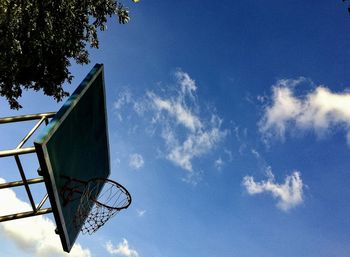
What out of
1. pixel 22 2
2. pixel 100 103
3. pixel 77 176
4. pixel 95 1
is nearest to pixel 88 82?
pixel 100 103

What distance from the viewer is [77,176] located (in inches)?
313

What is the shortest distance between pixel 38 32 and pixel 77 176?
13.8ft

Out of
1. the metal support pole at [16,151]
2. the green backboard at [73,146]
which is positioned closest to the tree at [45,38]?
the green backboard at [73,146]

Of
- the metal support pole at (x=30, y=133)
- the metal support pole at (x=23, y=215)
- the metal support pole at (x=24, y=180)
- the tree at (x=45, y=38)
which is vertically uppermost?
the tree at (x=45, y=38)

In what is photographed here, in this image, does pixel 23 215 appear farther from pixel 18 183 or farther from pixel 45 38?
pixel 45 38

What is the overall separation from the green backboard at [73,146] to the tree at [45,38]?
7.12 ft

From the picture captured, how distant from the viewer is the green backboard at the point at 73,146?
20.5 ft

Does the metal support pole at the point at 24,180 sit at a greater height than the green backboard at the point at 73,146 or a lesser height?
lesser

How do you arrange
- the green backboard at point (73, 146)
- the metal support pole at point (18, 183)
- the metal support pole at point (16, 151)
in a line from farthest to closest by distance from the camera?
1. the metal support pole at point (18, 183)
2. the green backboard at point (73, 146)
3. the metal support pole at point (16, 151)

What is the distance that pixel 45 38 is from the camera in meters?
9.60

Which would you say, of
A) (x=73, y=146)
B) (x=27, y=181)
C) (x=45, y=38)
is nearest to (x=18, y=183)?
(x=27, y=181)

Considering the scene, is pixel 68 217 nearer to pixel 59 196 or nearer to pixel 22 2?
pixel 59 196

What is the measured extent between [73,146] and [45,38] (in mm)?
3804

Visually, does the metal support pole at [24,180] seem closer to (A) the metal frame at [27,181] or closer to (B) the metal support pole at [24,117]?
(A) the metal frame at [27,181]
